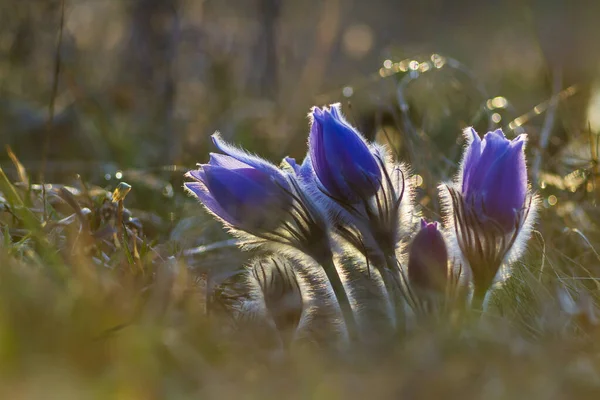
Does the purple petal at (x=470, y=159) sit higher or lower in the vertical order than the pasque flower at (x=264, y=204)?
higher

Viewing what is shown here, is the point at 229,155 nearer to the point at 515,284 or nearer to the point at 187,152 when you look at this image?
the point at 515,284

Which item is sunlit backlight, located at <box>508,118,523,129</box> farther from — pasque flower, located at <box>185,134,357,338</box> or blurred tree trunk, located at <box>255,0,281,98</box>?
blurred tree trunk, located at <box>255,0,281,98</box>

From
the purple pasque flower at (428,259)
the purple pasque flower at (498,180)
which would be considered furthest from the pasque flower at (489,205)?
the purple pasque flower at (428,259)

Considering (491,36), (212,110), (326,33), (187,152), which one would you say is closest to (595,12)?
(491,36)

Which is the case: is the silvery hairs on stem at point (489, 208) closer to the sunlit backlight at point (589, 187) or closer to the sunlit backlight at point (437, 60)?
the sunlit backlight at point (589, 187)

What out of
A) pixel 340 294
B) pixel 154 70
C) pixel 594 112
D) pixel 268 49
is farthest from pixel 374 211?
pixel 268 49

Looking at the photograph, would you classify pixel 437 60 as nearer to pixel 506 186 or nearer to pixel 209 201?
pixel 506 186
